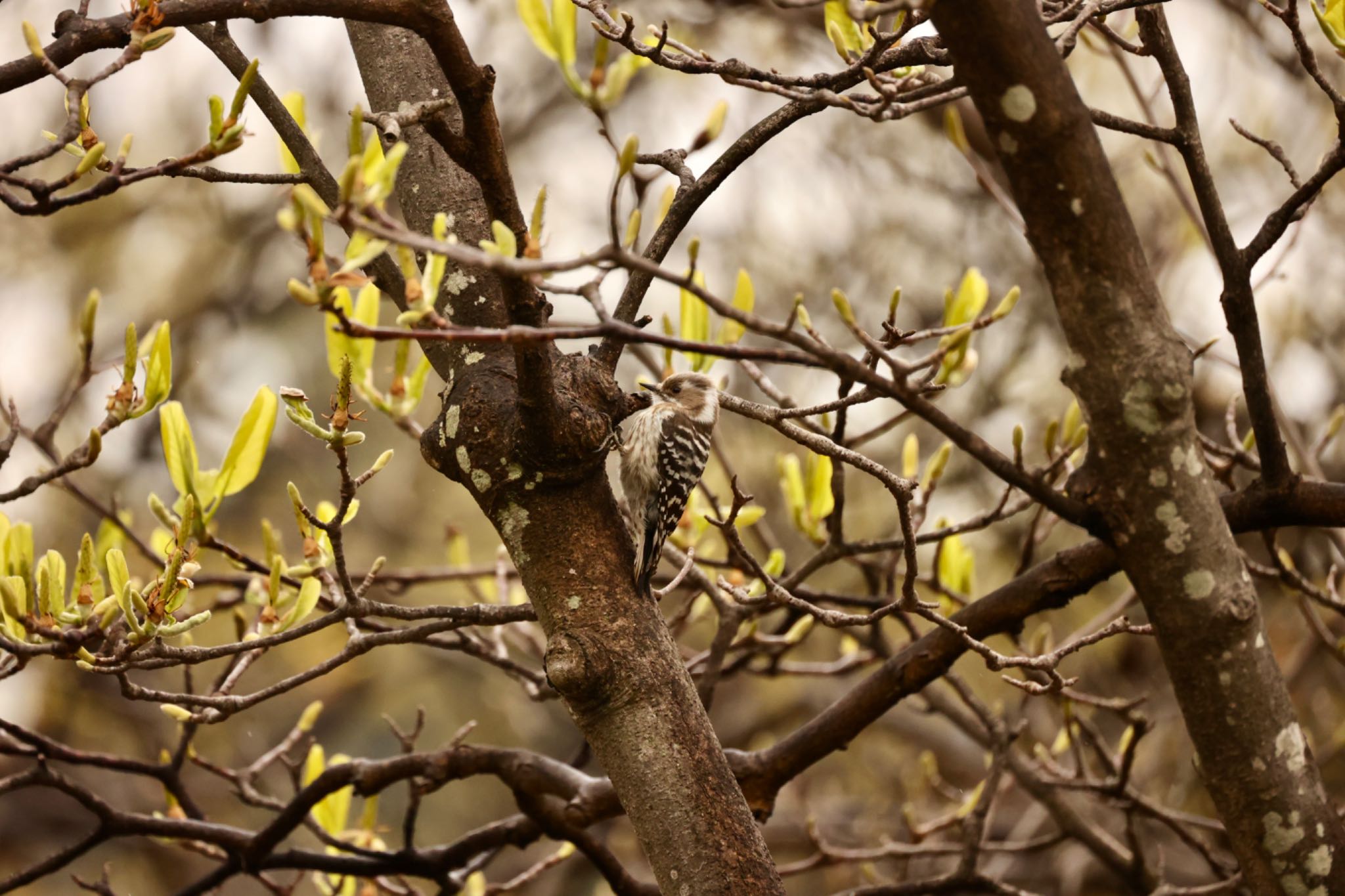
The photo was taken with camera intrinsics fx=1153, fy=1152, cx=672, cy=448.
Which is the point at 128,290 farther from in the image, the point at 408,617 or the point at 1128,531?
the point at 1128,531

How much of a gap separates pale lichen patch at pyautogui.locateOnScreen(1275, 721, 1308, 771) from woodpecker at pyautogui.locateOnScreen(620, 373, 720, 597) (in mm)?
1485

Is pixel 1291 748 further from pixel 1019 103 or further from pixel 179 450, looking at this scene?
pixel 179 450

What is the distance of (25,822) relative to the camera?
7086mm

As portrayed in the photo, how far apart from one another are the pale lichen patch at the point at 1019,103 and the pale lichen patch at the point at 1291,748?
3.02 feet

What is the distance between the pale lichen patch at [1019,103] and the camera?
137cm

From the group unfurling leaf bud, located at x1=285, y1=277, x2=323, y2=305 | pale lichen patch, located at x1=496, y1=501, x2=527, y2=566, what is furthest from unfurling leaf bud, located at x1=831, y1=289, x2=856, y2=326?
unfurling leaf bud, located at x1=285, y1=277, x2=323, y2=305

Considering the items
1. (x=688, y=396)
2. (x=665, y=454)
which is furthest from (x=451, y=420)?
(x=688, y=396)

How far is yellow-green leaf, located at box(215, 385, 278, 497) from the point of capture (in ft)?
6.50

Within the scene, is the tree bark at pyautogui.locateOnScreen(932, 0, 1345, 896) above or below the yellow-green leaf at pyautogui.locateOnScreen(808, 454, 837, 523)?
below

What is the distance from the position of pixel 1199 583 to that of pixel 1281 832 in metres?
0.40

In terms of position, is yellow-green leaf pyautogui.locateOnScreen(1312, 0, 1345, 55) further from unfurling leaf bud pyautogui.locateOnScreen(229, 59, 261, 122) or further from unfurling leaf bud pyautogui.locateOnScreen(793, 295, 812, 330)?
unfurling leaf bud pyautogui.locateOnScreen(229, 59, 261, 122)

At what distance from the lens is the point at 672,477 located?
3367 millimetres

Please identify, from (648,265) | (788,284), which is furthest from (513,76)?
(648,265)

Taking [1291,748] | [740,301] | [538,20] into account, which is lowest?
[1291,748]
